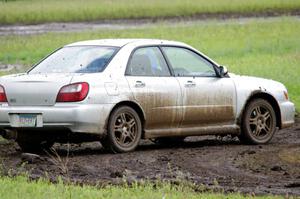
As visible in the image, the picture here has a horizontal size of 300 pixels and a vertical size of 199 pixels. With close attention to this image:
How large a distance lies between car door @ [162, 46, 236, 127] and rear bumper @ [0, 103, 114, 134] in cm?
151

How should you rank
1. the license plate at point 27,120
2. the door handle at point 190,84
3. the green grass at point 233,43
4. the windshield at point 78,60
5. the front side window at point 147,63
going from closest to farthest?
1. the license plate at point 27,120
2. the windshield at point 78,60
3. the front side window at point 147,63
4. the door handle at point 190,84
5. the green grass at point 233,43

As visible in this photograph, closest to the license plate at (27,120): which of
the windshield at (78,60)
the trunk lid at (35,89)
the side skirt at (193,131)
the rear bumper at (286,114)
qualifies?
the trunk lid at (35,89)

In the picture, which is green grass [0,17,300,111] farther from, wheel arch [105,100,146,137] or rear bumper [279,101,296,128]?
wheel arch [105,100,146,137]

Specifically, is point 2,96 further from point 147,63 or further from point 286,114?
point 286,114

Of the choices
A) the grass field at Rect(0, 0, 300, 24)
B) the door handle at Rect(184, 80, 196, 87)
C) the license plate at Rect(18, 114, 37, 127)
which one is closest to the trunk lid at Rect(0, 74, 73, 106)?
the license plate at Rect(18, 114, 37, 127)

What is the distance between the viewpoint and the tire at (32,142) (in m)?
15.0

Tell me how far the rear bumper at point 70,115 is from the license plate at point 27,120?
0.05 m

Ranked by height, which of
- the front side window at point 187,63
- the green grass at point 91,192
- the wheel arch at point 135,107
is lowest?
the green grass at point 91,192

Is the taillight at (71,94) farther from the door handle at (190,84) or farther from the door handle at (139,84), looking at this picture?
the door handle at (190,84)

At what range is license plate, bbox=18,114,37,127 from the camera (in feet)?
47.7

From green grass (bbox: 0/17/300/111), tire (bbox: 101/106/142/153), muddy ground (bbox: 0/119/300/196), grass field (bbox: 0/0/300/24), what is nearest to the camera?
muddy ground (bbox: 0/119/300/196)

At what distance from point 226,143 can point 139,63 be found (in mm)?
2050

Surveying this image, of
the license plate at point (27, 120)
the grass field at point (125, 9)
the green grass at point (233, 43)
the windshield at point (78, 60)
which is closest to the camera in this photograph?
the license plate at point (27, 120)

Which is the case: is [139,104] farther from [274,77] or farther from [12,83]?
[274,77]
